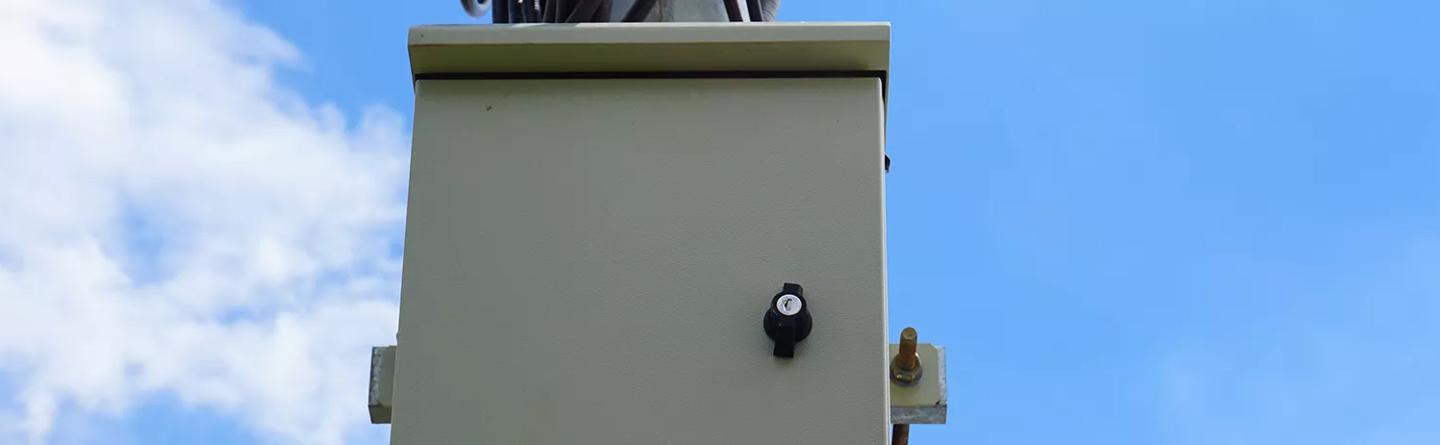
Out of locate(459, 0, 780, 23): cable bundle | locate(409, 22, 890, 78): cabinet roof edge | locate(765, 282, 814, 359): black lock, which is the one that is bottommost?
locate(765, 282, 814, 359): black lock

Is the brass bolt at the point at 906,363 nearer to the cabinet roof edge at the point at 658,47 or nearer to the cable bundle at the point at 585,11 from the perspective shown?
the cabinet roof edge at the point at 658,47

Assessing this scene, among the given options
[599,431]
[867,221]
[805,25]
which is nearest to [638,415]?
[599,431]

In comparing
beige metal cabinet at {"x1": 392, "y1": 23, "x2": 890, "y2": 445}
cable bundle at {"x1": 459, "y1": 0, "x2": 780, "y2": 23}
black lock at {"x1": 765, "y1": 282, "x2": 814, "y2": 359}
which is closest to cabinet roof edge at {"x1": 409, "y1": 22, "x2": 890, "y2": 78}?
beige metal cabinet at {"x1": 392, "y1": 23, "x2": 890, "y2": 445}

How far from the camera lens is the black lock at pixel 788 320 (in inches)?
156

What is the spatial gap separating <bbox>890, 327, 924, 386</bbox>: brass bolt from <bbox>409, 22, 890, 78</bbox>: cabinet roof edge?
1.98ft

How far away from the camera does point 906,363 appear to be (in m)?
4.30

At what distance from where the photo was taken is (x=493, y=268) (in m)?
4.15

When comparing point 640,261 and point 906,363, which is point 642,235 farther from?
point 906,363

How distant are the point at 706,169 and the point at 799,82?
12.9 inches

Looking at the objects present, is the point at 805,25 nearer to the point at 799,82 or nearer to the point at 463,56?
the point at 799,82

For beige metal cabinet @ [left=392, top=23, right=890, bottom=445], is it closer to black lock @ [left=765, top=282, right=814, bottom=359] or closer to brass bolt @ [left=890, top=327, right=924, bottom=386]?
black lock @ [left=765, top=282, right=814, bottom=359]

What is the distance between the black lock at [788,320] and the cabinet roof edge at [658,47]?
613mm

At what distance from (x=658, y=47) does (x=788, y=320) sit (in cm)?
76

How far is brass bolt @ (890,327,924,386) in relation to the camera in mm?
4273
